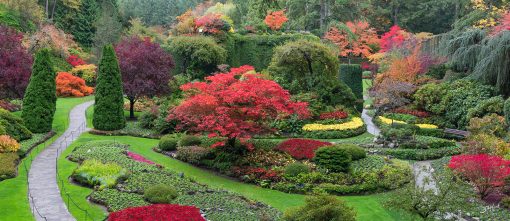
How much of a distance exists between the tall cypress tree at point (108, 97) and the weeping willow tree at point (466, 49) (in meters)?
22.6

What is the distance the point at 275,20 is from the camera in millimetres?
48656

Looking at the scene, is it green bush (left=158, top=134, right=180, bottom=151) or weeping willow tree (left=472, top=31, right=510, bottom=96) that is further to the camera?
weeping willow tree (left=472, top=31, right=510, bottom=96)

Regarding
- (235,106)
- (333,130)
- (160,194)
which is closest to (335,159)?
(235,106)

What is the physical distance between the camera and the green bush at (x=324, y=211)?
13.7 meters

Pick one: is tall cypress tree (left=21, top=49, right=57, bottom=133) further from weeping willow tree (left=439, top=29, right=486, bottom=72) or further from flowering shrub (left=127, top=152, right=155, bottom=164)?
weeping willow tree (left=439, top=29, right=486, bottom=72)

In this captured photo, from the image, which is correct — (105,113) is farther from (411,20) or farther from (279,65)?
(411,20)

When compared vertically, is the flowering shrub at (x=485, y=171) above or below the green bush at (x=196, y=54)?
below

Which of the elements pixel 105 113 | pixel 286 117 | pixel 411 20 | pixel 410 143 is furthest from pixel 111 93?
pixel 411 20

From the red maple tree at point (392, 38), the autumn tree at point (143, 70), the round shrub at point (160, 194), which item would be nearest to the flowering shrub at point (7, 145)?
the round shrub at point (160, 194)

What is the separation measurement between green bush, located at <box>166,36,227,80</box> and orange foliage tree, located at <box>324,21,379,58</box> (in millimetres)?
14120

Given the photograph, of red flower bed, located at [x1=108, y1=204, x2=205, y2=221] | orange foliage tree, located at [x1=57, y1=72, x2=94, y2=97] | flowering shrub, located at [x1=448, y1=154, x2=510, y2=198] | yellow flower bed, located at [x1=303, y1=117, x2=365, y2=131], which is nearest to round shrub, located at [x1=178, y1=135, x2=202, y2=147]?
yellow flower bed, located at [x1=303, y1=117, x2=365, y2=131]

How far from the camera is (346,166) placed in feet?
71.5

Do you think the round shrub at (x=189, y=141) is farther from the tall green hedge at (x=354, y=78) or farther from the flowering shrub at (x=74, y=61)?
the flowering shrub at (x=74, y=61)

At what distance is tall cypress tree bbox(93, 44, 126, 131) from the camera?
1164 inches
